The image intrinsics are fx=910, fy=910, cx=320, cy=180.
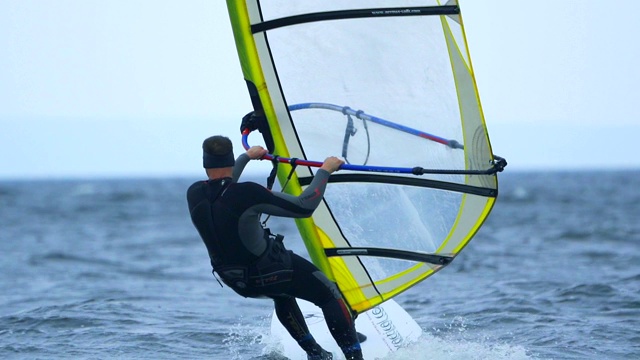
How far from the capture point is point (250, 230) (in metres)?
4.43

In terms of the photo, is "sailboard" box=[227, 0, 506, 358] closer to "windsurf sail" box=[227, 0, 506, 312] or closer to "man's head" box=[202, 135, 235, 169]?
"windsurf sail" box=[227, 0, 506, 312]

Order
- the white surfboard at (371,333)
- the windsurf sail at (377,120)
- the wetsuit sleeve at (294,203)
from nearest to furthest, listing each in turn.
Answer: the wetsuit sleeve at (294,203)
the windsurf sail at (377,120)
the white surfboard at (371,333)

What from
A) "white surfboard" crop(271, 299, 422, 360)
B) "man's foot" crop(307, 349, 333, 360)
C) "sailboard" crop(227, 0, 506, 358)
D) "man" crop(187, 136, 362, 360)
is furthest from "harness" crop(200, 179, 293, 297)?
"white surfboard" crop(271, 299, 422, 360)

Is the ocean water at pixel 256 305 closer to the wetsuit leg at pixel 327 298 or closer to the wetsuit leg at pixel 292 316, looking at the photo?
the wetsuit leg at pixel 327 298

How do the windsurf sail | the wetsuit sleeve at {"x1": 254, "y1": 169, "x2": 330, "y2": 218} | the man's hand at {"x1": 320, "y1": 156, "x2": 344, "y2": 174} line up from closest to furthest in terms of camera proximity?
the wetsuit sleeve at {"x1": 254, "y1": 169, "x2": 330, "y2": 218}
the man's hand at {"x1": 320, "y1": 156, "x2": 344, "y2": 174}
the windsurf sail

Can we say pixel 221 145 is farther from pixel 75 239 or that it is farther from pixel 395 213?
pixel 75 239

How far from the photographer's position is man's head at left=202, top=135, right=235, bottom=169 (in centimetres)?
444

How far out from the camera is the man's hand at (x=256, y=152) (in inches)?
190

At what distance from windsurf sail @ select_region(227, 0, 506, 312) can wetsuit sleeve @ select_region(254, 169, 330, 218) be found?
0.27m

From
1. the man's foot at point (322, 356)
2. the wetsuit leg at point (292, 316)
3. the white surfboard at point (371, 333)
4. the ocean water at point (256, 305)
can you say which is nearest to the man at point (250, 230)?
the wetsuit leg at point (292, 316)

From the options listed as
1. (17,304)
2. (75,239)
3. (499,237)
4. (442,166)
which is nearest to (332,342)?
(442,166)

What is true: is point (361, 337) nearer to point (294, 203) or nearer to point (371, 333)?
point (371, 333)

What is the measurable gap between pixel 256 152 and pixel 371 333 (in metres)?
1.61

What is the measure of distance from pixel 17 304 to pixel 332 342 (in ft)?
13.7
